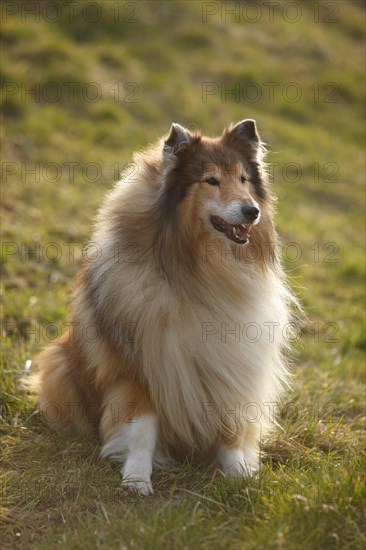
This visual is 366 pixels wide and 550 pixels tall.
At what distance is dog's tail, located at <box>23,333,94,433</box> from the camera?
441cm

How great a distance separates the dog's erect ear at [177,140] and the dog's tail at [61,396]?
4.52 feet

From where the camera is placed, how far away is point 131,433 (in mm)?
3891

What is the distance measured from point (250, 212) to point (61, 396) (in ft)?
5.31

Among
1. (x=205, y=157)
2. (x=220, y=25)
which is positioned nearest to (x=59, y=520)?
(x=205, y=157)

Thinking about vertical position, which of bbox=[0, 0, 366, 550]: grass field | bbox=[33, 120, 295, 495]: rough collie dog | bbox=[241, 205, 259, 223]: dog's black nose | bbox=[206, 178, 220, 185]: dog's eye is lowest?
bbox=[0, 0, 366, 550]: grass field

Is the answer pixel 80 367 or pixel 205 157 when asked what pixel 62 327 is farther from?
pixel 205 157

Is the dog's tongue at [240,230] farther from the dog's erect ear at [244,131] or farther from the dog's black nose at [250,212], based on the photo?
the dog's erect ear at [244,131]

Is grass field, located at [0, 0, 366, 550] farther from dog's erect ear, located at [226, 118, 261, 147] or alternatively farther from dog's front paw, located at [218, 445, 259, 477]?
dog's erect ear, located at [226, 118, 261, 147]

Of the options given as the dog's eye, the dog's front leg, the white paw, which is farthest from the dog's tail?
the dog's eye

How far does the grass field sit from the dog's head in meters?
1.26

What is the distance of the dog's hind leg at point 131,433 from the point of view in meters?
3.81

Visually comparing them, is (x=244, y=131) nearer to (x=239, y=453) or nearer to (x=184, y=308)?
(x=184, y=308)

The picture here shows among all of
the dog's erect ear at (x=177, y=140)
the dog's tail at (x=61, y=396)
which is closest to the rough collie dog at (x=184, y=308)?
the dog's erect ear at (x=177, y=140)

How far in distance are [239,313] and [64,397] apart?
3.93 ft
